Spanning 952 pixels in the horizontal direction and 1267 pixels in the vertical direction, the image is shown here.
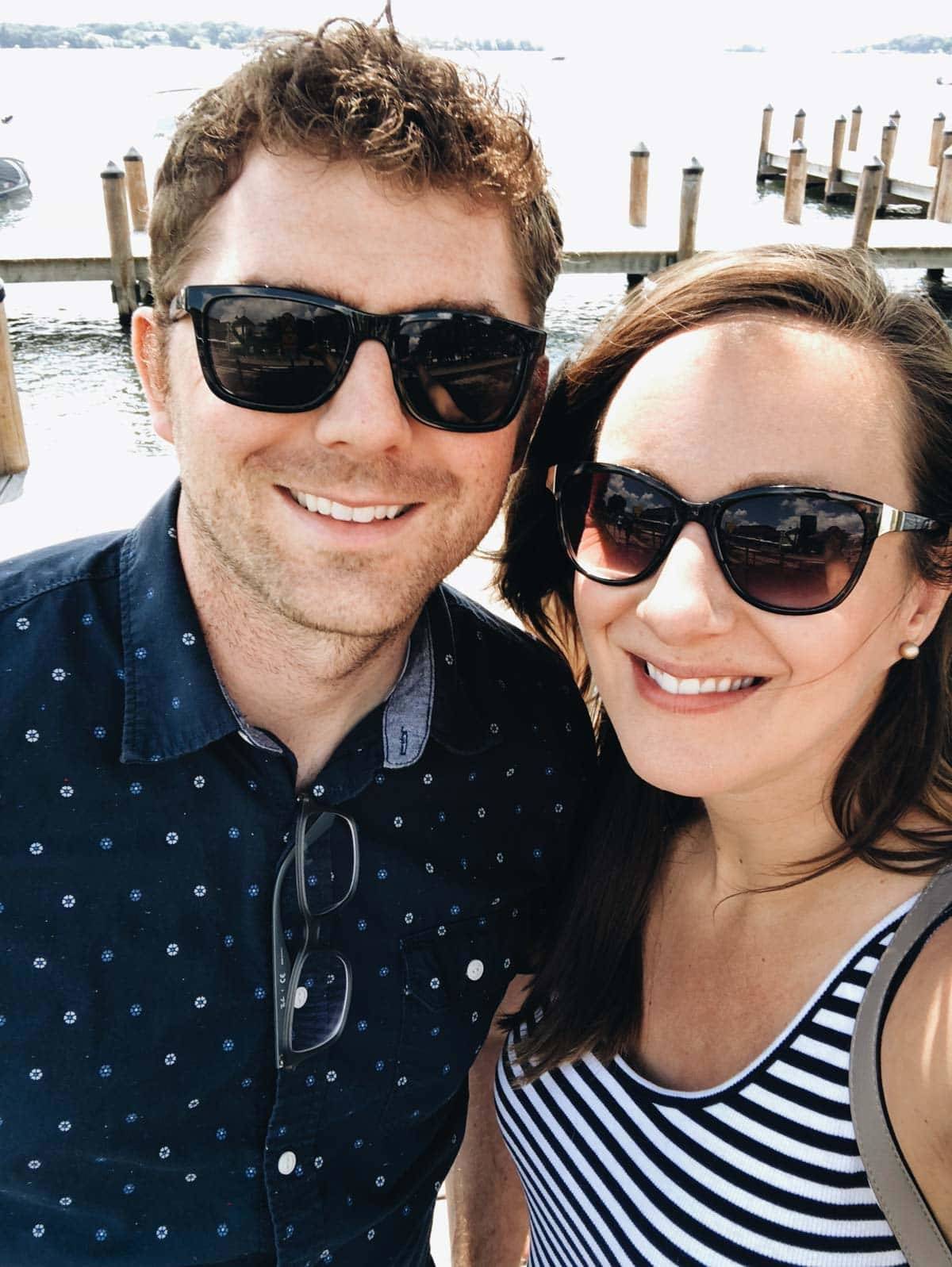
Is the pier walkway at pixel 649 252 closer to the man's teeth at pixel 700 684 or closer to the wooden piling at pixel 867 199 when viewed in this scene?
the wooden piling at pixel 867 199

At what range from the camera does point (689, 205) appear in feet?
47.7

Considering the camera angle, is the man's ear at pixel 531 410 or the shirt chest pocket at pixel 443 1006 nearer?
the shirt chest pocket at pixel 443 1006

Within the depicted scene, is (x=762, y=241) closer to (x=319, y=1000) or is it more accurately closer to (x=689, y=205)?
(x=689, y=205)

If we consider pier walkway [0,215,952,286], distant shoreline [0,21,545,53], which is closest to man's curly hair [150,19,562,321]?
pier walkway [0,215,952,286]

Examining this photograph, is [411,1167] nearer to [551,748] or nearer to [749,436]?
[551,748]

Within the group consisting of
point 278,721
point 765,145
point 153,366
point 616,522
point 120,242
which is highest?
point 153,366

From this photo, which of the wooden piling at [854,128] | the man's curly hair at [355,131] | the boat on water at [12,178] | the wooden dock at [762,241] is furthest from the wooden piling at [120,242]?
the wooden piling at [854,128]

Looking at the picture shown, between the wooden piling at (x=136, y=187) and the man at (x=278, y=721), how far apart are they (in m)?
14.9

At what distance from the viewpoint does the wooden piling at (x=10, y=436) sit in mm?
7203

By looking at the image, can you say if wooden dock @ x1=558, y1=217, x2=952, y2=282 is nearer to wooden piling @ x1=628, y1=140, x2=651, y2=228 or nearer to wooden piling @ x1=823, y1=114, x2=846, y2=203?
wooden piling @ x1=628, y1=140, x2=651, y2=228

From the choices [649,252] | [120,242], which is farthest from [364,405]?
[649,252]

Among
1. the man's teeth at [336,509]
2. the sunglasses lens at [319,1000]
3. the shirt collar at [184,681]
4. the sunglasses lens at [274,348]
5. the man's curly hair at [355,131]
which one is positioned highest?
the man's curly hair at [355,131]

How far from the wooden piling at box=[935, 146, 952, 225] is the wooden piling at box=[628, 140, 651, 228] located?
4894 millimetres

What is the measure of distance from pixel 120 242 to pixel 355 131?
13.6 m
